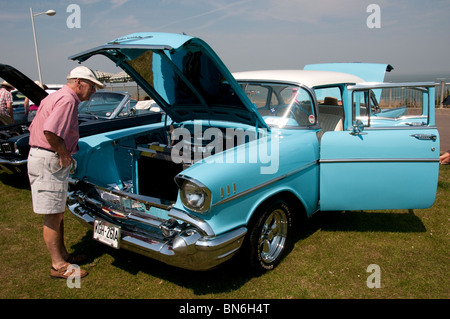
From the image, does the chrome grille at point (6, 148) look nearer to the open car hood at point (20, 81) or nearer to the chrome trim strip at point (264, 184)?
the open car hood at point (20, 81)

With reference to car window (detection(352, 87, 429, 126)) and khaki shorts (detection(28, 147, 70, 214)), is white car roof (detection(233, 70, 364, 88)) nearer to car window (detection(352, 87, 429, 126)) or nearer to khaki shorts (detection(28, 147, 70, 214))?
car window (detection(352, 87, 429, 126))

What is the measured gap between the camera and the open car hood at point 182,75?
275 centimetres

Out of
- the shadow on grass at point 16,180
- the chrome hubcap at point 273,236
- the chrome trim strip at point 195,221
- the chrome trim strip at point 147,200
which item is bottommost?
the shadow on grass at point 16,180

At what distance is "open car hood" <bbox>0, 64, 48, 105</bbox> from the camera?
15.4 ft

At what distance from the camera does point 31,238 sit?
371cm

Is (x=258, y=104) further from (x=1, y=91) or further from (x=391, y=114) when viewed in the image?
(x=1, y=91)

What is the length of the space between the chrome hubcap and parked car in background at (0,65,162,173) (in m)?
3.63

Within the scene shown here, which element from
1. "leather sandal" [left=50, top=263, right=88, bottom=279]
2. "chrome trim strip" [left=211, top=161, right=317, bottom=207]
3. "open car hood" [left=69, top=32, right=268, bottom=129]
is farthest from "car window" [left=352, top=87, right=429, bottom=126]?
"leather sandal" [left=50, top=263, right=88, bottom=279]

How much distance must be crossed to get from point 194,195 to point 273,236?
3.63ft

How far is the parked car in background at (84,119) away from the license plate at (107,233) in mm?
2855

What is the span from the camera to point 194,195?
2398 millimetres

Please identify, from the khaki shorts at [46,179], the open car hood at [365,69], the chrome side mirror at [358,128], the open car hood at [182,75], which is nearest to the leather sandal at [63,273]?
the khaki shorts at [46,179]
